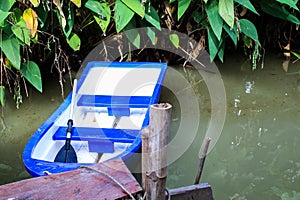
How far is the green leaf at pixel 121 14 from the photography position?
7.29ft

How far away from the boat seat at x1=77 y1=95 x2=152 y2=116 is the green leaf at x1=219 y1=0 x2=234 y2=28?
77cm

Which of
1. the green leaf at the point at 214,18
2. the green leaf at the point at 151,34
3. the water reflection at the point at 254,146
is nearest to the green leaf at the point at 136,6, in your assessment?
the green leaf at the point at 151,34

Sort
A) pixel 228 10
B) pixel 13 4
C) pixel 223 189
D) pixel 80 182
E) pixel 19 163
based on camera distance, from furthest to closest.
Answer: pixel 228 10
pixel 13 4
pixel 19 163
pixel 223 189
pixel 80 182

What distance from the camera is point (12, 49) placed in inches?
77.6

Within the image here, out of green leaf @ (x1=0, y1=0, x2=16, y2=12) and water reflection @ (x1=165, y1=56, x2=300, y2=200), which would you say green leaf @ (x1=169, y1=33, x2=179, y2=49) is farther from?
green leaf @ (x1=0, y1=0, x2=16, y2=12)

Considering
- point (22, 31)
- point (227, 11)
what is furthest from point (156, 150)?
point (227, 11)

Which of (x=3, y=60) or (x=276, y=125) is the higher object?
(x=3, y=60)

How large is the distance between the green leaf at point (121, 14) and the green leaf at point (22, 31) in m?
0.52

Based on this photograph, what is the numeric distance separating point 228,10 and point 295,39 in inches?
48.9

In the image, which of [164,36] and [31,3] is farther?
[164,36]

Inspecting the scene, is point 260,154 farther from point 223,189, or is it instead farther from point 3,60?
point 3,60

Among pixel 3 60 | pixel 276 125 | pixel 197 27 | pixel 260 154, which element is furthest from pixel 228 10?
pixel 3 60

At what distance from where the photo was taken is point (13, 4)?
205 centimetres

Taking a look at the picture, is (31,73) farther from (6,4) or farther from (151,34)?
(151,34)
